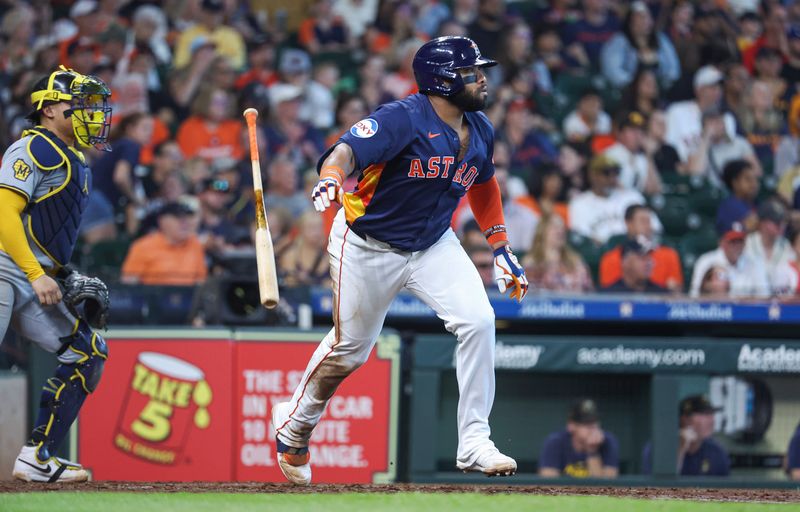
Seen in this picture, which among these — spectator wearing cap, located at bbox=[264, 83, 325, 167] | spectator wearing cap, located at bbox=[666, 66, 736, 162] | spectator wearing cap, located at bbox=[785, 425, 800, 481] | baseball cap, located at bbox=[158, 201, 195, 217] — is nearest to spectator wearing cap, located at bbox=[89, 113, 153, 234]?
baseball cap, located at bbox=[158, 201, 195, 217]

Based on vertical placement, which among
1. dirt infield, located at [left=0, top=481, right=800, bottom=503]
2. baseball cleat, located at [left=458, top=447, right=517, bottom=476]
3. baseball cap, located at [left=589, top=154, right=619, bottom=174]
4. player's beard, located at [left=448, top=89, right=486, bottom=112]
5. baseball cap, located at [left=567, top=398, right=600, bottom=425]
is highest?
baseball cap, located at [left=589, top=154, right=619, bottom=174]

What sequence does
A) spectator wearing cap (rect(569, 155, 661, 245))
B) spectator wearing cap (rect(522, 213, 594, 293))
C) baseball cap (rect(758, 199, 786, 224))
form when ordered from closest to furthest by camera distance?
spectator wearing cap (rect(522, 213, 594, 293)) < spectator wearing cap (rect(569, 155, 661, 245)) < baseball cap (rect(758, 199, 786, 224))

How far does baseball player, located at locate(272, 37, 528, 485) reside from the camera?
5.39m

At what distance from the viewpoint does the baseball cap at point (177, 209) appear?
9.42 meters

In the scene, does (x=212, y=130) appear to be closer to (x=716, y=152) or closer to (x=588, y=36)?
(x=588, y=36)

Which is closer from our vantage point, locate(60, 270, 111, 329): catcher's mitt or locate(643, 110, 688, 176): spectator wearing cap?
locate(60, 270, 111, 329): catcher's mitt

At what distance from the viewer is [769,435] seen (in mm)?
8570

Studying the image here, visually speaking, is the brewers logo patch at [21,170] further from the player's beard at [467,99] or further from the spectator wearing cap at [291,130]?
the spectator wearing cap at [291,130]

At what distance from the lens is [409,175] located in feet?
17.8

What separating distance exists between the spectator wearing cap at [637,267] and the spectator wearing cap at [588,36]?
9.68 feet

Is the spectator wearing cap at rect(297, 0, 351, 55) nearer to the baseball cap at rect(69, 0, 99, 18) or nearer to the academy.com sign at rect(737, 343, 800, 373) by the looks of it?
the baseball cap at rect(69, 0, 99, 18)

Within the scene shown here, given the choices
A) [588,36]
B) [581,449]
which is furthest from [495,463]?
[588,36]

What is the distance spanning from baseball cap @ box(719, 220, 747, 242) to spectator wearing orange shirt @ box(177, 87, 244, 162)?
4.18m

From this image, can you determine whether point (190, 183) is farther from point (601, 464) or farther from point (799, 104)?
point (799, 104)
